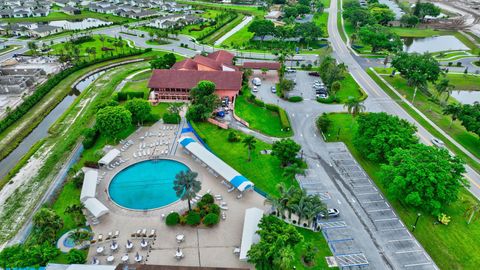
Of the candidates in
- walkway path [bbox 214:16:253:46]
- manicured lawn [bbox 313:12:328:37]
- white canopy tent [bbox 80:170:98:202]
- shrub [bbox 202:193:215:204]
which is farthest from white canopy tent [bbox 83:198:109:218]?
manicured lawn [bbox 313:12:328:37]

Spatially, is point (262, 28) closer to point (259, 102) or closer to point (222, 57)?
point (222, 57)

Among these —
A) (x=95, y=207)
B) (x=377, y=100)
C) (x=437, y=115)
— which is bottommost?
(x=95, y=207)

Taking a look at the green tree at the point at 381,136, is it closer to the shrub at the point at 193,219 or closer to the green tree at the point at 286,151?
the green tree at the point at 286,151

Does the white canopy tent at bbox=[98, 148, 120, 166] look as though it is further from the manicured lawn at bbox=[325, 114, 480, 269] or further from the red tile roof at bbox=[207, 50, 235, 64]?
the red tile roof at bbox=[207, 50, 235, 64]

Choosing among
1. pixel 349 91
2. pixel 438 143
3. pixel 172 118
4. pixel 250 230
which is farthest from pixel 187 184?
pixel 349 91

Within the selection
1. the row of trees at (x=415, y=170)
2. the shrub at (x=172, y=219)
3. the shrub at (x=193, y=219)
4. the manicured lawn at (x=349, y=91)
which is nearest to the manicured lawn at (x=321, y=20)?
the manicured lawn at (x=349, y=91)

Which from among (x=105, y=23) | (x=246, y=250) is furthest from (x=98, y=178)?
(x=105, y=23)

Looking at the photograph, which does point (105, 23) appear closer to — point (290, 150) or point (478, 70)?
point (290, 150)
